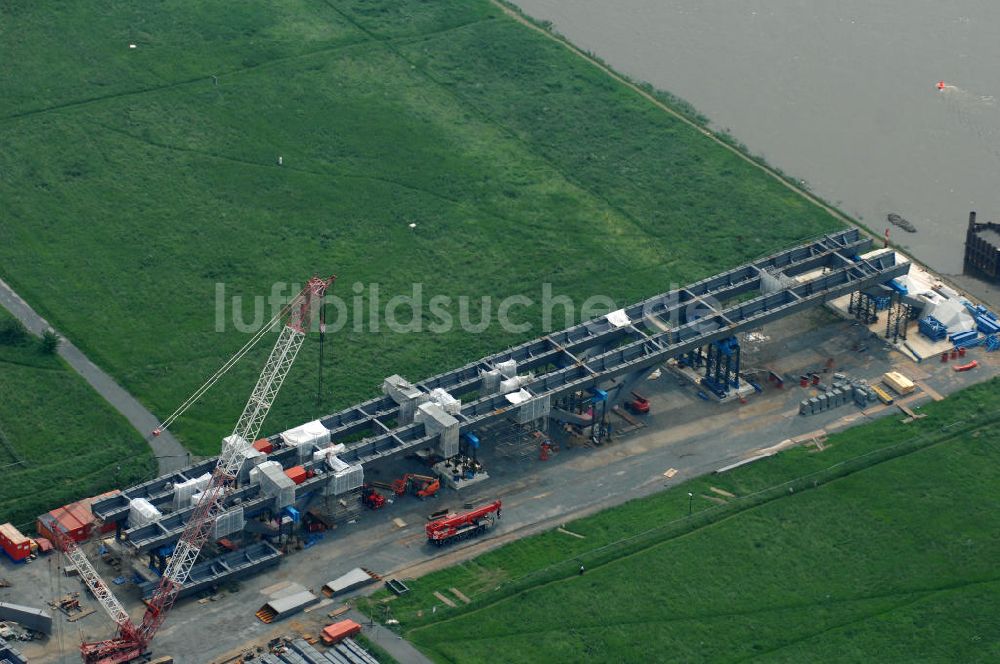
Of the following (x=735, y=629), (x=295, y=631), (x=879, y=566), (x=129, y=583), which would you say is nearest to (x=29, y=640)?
(x=129, y=583)

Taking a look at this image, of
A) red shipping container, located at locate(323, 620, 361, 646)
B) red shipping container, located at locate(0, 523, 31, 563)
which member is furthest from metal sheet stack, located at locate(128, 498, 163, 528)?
red shipping container, located at locate(323, 620, 361, 646)

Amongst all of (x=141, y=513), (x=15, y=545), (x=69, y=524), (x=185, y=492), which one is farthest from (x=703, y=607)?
(x=15, y=545)

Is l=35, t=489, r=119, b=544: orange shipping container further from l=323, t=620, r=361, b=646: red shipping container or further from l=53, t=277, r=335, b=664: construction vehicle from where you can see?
l=323, t=620, r=361, b=646: red shipping container

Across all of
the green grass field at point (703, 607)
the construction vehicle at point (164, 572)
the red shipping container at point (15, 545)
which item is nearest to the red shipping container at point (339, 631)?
the green grass field at point (703, 607)

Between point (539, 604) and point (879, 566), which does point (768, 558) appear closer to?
point (879, 566)

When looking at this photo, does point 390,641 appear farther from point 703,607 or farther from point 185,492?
point 703,607

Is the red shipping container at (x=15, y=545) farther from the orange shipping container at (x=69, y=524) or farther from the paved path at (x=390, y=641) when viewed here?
the paved path at (x=390, y=641)
